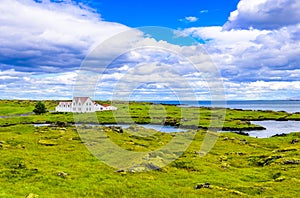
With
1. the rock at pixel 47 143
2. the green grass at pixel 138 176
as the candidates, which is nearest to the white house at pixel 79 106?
the rock at pixel 47 143

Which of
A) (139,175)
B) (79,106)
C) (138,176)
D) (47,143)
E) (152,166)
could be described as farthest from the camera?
(79,106)

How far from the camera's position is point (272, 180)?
1347 inches

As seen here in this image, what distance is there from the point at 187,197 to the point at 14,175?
62.6 feet

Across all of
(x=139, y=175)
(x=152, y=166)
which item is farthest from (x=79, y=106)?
(x=139, y=175)

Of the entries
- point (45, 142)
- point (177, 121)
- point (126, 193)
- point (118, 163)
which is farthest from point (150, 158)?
point (177, 121)

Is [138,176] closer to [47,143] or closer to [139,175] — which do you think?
[139,175]

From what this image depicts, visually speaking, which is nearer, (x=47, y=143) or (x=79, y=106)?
(x=47, y=143)

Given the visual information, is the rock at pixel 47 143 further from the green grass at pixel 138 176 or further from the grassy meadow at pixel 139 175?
the green grass at pixel 138 176

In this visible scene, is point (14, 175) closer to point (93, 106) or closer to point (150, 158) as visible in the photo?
point (150, 158)

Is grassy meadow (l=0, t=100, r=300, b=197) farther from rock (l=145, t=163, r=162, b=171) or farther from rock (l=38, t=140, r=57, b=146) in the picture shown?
rock (l=38, t=140, r=57, b=146)

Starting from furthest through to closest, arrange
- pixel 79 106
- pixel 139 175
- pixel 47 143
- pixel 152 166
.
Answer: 1. pixel 79 106
2. pixel 47 143
3. pixel 152 166
4. pixel 139 175

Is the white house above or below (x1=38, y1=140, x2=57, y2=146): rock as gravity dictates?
above

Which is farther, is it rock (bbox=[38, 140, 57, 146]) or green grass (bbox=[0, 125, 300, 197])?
rock (bbox=[38, 140, 57, 146])

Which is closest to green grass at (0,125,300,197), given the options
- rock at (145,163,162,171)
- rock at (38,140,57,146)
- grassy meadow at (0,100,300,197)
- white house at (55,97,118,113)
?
grassy meadow at (0,100,300,197)
